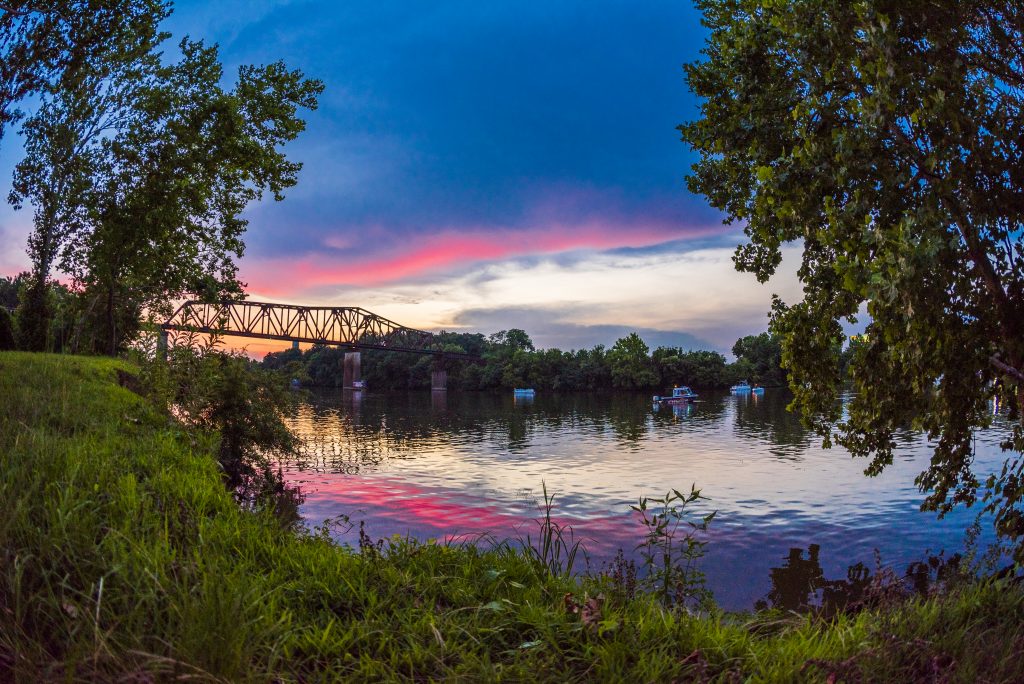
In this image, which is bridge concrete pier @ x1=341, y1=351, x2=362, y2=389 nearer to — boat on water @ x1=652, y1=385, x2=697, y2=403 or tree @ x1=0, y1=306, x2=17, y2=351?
boat on water @ x1=652, y1=385, x2=697, y2=403

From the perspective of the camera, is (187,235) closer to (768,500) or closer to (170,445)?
(170,445)

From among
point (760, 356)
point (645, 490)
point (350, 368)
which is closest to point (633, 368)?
point (760, 356)

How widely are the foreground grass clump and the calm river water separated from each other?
624 cm

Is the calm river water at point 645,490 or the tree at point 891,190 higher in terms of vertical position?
the tree at point 891,190

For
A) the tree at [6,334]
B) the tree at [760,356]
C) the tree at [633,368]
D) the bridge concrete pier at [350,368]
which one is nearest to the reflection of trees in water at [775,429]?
the tree at [6,334]

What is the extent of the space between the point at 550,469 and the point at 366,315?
143 meters

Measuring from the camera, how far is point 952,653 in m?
4.43

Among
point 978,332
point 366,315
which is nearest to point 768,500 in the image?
point 978,332

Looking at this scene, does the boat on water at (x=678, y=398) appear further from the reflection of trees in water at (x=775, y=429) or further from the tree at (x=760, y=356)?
the tree at (x=760, y=356)

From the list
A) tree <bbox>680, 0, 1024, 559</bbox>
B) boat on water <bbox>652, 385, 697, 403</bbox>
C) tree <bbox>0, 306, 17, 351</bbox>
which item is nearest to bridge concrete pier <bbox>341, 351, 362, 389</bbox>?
boat on water <bbox>652, 385, 697, 403</bbox>

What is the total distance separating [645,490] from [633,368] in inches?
4030

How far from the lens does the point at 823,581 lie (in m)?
11.5

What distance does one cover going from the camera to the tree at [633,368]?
11688 cm

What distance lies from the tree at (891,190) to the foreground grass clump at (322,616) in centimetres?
281
